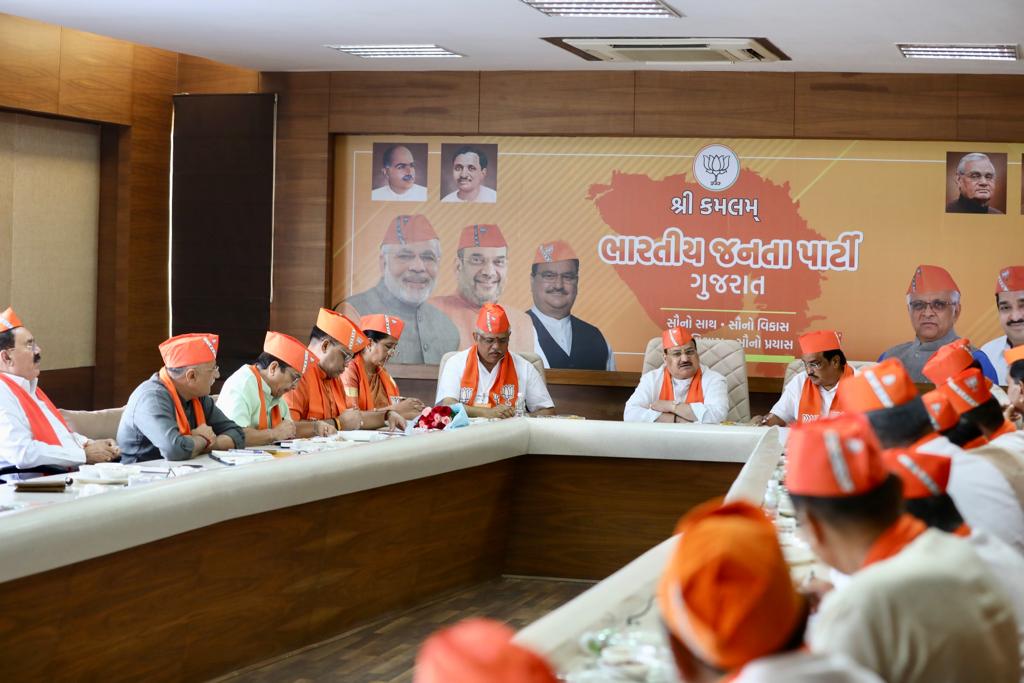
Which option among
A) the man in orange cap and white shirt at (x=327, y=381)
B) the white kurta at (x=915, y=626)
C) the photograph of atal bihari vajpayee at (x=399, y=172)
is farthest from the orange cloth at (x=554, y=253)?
the white kurta at (x=915, y=626)

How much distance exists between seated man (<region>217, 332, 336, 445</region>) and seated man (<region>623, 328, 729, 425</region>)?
7.07 ft

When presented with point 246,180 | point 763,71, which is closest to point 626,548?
point 763,71

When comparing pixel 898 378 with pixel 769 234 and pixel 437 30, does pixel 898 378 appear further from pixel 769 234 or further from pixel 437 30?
pixel 769 234

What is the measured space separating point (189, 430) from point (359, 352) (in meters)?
1.80

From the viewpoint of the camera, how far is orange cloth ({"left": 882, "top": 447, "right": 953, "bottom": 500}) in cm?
248

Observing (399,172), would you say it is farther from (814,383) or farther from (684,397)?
(814,383)

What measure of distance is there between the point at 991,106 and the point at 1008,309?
124cm

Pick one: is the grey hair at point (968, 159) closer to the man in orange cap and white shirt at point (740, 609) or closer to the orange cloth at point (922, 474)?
the orange cloth at point (922, 474)

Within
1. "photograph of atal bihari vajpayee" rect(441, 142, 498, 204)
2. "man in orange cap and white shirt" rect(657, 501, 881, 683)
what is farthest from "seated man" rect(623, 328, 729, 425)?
"man in orange cap and white shirt" rect(657, 501, 881, 683)

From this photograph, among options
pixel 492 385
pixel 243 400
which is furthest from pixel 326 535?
pixel 492 385

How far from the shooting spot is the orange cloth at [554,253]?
8305 mm

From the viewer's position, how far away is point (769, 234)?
8.05m

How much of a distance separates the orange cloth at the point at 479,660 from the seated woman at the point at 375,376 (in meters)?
5.16

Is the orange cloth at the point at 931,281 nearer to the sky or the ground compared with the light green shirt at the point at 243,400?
nearer to the sky
